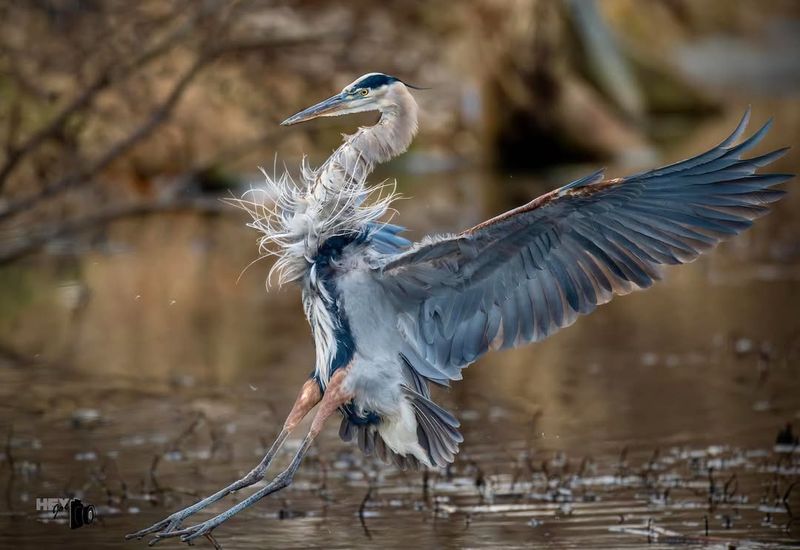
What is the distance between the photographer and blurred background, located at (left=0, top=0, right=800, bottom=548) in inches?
236

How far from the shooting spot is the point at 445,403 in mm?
8055

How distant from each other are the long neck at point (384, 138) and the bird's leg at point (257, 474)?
3.12 feet

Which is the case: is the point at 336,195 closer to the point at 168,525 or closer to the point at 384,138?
the point at 384,138

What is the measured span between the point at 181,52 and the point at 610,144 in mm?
7303

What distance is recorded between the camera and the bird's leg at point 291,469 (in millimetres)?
5473

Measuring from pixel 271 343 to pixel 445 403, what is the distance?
7.04 ft

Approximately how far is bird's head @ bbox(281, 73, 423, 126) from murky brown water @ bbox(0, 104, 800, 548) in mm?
1571

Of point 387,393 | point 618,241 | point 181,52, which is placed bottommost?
point 387,393

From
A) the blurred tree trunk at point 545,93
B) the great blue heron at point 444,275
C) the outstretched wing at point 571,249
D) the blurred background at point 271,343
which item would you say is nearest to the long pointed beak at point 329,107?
the great blue heron at point 444,275

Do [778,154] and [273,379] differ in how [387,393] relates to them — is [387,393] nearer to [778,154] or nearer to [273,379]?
[778,154]

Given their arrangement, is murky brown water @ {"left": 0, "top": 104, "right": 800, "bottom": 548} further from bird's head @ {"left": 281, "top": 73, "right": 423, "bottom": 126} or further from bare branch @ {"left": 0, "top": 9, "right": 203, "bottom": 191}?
bird's head @ {"left": 281, "top": 73, "right": 423, "bottom": 126}

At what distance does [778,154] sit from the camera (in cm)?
504

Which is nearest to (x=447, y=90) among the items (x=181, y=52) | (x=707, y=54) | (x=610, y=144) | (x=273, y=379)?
(x=610, y=144)

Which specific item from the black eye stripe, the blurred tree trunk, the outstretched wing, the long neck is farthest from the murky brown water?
the blurred tree trunk
